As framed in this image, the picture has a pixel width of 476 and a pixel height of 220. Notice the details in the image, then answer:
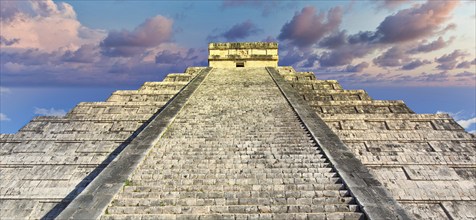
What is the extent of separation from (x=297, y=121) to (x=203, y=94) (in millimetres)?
4849

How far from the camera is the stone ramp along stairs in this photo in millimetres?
5859

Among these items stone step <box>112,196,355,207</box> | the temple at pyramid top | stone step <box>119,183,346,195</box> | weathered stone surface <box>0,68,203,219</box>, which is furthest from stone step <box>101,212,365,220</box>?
the temple at pyramid top

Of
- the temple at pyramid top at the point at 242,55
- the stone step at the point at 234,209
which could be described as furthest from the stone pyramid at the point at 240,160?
the temple at pyramid top at the point at 242,55

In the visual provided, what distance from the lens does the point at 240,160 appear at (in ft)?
25.0

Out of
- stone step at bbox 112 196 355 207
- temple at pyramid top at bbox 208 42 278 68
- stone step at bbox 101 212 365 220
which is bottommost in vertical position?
stone step at bbox 101 212 365 220

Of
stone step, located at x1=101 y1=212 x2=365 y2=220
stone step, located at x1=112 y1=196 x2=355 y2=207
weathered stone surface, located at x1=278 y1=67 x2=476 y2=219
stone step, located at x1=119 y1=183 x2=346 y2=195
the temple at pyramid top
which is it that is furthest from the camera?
the temple at pyramid top

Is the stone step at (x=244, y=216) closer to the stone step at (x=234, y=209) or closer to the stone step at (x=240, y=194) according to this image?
the stone step at (x=234, y=209)

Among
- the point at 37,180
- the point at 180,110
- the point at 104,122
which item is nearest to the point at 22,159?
the point at 37,180

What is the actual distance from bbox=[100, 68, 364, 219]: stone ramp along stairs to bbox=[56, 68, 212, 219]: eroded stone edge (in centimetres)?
15

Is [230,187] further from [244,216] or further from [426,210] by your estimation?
[426,210]

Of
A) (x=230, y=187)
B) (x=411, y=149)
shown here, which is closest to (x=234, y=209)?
(x=230, y=187)

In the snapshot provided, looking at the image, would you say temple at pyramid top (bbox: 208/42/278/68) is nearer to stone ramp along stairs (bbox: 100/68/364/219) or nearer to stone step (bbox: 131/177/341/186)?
stone ramp along stairs (bbox: 100/68/364/219)

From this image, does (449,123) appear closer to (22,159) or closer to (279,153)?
(279,153)

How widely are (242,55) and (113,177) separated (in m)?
15.3
